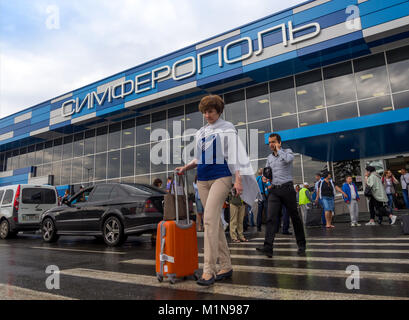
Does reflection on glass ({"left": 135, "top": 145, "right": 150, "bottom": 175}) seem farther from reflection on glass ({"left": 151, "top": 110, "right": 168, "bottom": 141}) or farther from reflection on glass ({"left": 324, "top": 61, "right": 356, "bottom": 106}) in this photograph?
reflection on glass ({"left": 324, "top": 61, "right": 356, "bottom": 106})

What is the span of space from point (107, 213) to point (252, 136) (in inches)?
440

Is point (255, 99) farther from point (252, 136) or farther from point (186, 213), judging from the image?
point (186, 213)

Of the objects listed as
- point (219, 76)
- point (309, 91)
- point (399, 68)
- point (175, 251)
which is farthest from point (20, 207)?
point (399, 68)

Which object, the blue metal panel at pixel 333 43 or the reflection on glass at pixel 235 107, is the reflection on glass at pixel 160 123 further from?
the blue metal panel at pixel 333 43

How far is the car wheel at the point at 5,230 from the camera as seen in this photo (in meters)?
10.4

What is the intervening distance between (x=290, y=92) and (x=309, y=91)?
98cm

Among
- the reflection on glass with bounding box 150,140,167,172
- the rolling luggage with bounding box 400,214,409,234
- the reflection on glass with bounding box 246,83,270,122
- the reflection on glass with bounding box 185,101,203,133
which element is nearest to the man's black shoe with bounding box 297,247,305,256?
the rolling luggage with bounding box 400,214,409,234

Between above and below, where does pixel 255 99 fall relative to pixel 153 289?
above

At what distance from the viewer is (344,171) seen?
15508 millimetres

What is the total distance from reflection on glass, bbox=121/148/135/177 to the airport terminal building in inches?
3.0

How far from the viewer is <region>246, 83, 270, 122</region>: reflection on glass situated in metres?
16.6

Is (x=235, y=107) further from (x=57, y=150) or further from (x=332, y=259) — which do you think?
(x=57, y=150)
